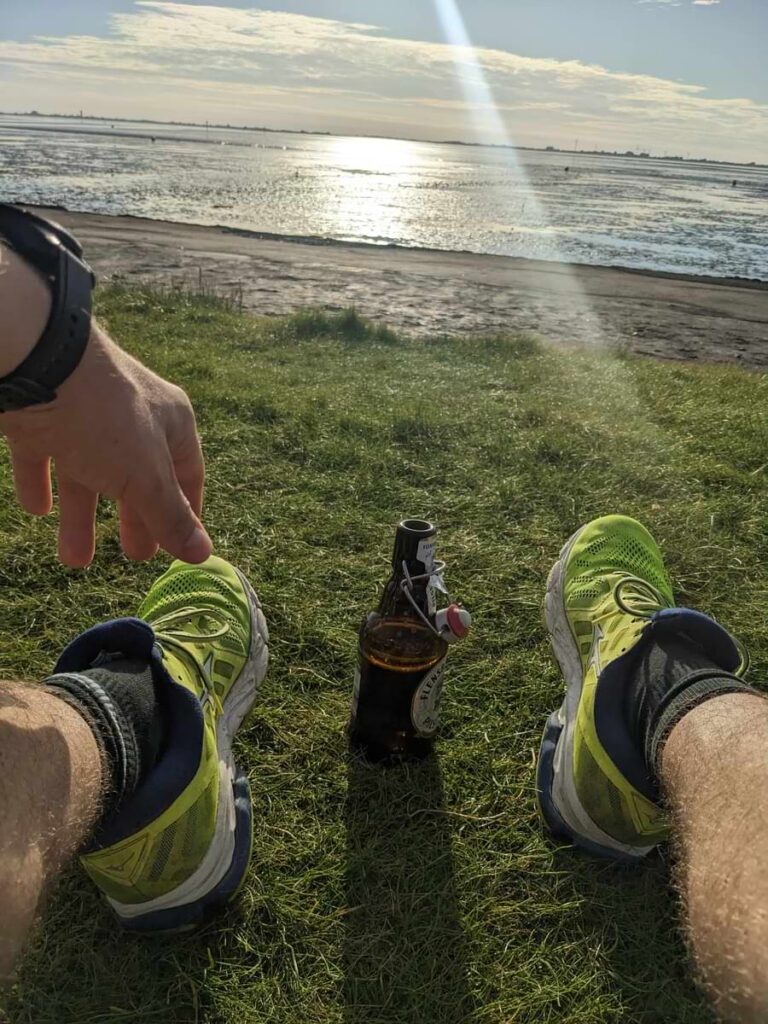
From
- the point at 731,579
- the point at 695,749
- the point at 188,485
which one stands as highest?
the point at 188,485

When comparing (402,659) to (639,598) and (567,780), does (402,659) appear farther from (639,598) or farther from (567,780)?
(639,598)

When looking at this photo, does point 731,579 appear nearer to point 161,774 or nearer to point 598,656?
point 598,656

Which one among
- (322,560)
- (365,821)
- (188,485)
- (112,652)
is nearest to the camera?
(188,485)

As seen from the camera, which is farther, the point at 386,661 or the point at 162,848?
the point at 386,661

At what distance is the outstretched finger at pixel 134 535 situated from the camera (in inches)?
48.4

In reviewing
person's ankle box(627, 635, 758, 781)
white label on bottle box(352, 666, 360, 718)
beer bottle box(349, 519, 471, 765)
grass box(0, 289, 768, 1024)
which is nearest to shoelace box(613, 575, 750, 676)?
person's ankle box(627, 635, 758, 781)

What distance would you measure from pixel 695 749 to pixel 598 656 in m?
0.53

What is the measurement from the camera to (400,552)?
5.99 ft

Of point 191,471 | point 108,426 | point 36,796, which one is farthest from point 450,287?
point 36,796

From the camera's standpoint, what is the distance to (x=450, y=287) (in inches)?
601

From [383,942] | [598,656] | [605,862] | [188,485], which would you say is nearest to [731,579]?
[598,656]

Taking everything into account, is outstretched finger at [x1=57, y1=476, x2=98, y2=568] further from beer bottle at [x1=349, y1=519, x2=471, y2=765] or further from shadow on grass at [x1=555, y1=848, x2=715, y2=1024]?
shadow on grass at [x1=555, y1=848, x2=715, y2=1024]

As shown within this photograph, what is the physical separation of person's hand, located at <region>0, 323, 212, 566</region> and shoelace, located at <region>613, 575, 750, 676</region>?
138 cm

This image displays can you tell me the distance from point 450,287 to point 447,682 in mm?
14061
